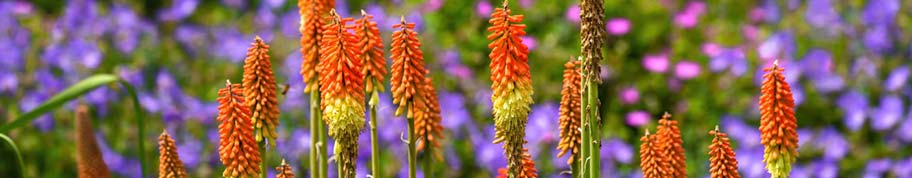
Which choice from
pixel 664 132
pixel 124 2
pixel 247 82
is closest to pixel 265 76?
pixel 247 82

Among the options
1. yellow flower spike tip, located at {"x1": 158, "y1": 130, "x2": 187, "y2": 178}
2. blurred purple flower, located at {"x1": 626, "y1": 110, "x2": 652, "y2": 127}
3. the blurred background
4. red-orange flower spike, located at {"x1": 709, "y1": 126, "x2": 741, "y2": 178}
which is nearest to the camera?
red-orange flower spike, located at {"x1": 709, "y1": 126, "x2": 741, "y2": 178}

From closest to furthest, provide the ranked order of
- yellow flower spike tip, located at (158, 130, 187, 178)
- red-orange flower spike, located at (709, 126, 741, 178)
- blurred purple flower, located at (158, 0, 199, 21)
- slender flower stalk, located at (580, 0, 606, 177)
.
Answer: slender flower stalk, located at (580, 0, 606, 177) < red-orange flower spike, located at (709, 126, 741, 178) < yellow flower spike tip, located at (158, 130, 187, 178) < blurred purple flower, located at (158, 0, 199, 21)

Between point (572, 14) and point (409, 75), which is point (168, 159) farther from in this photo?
point (572, 14)

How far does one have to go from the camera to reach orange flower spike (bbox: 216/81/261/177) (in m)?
2.04

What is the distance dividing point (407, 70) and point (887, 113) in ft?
16.0

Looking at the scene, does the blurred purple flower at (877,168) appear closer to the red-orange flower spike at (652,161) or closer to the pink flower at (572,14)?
the pink flower at (572,14)

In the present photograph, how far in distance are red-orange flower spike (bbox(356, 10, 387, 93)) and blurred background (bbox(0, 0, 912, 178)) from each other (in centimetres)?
A: 372

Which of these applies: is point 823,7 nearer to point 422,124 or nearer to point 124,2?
point 124,2

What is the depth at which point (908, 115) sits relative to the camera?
257 inches

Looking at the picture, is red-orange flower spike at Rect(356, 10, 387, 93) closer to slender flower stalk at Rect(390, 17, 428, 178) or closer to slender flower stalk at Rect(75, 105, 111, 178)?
slender flower stalk at Rect(390, 17, 428, 178)

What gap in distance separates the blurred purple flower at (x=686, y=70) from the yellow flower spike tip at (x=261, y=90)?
17.2 feet

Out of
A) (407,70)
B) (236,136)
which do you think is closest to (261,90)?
(236,136)

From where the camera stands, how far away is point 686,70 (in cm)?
727

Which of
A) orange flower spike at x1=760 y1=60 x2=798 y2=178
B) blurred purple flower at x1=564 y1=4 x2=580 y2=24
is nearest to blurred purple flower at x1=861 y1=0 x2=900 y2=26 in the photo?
blurred purple flower at x1=564 y1=4 x2=580 y2=24
